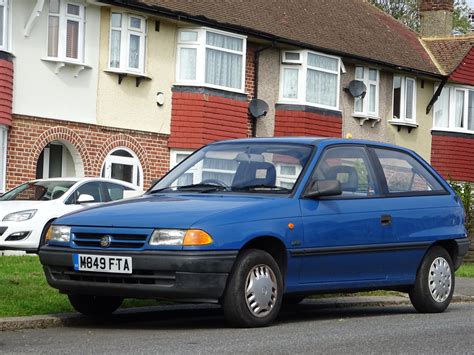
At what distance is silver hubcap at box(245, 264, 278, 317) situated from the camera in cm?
1029

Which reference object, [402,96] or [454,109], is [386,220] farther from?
[454,109]

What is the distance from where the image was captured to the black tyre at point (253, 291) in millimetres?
10156

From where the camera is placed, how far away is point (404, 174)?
40.8ft

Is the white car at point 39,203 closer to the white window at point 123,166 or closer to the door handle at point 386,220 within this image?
the white window at point 123,166

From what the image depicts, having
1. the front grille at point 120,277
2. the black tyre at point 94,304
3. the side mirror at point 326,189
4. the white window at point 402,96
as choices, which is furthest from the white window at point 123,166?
the front grille at point 120,277

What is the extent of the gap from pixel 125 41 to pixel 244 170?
17691 mm

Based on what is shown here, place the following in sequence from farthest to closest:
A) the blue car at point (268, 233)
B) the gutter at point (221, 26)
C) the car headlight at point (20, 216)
→ the gutter at point (221, 26) < the car headlight at point (20, 216) < the blue car at point (268, 233)

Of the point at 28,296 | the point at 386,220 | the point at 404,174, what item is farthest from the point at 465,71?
the point at 28,296

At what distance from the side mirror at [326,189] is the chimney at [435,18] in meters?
32.5

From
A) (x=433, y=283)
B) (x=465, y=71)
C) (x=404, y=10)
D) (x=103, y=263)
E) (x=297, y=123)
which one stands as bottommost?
(x=433, y=283)

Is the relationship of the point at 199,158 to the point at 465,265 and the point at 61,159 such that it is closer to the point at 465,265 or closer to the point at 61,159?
the point at 465,265

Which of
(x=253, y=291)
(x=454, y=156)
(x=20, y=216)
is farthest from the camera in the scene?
(x=454, y=156)

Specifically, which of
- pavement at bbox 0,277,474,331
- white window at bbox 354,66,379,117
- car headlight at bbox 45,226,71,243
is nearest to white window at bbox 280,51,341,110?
white window at bbox 354,66,379,117

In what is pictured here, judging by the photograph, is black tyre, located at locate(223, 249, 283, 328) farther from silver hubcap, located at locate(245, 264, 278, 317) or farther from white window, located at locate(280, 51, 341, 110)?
white window, located at locate(280, 51, 341, 110)
